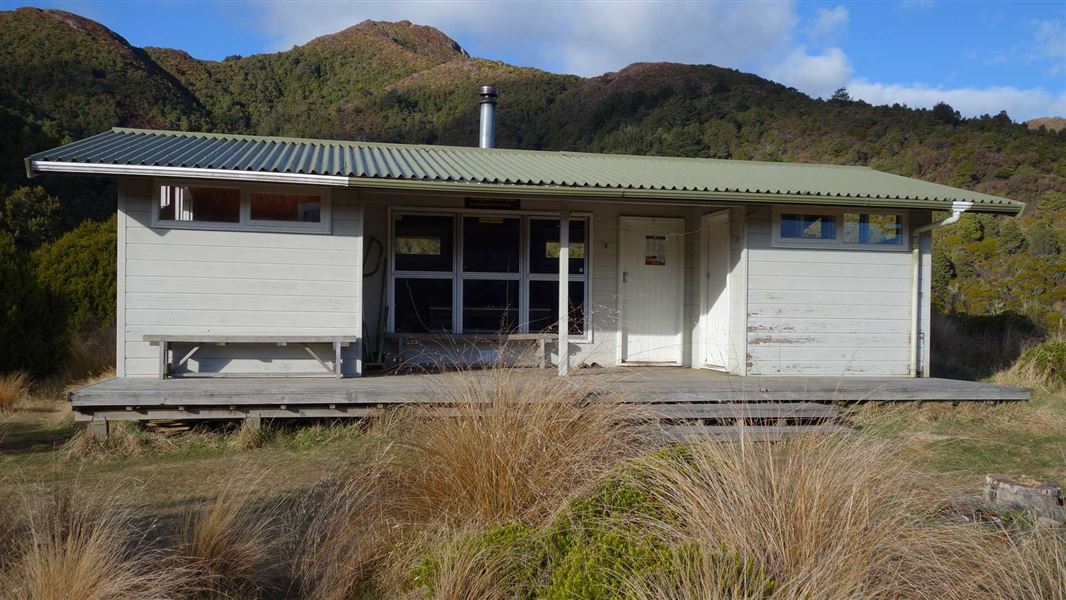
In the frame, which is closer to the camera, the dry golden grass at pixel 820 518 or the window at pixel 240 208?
the dry golden grass at pixel 820 518

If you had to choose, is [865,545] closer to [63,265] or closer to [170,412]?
[170,412]

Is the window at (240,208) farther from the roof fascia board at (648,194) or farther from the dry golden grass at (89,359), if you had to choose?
the dry golden grass at (89,359)

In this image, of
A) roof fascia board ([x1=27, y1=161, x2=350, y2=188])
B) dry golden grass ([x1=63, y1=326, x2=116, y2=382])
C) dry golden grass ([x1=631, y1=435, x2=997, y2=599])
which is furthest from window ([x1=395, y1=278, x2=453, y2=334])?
dry golden grass ([x1=631, y1=435, x2=997, y2=599])

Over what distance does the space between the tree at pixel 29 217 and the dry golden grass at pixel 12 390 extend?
1314 cm

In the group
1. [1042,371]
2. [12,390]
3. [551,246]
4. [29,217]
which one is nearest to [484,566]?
[551,246]

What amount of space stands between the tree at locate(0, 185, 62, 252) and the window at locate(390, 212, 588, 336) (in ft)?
54.4

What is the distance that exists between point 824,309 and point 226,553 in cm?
→ 757

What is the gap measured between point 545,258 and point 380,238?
213 cm

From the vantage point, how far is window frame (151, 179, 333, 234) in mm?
Answer: 8164

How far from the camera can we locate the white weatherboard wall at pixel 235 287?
8156 millimetres

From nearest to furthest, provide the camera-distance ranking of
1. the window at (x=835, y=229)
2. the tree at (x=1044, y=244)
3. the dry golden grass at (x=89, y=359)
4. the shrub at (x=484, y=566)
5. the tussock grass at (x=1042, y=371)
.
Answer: the shrub at (x=484, y=566) → the window at (x=835, y=229) → the tussock grass at (x=1042, y=371) → the dry golden grass at (x=89, y=359) → the tree at (x=1044, y=244)

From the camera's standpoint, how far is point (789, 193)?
29.2 ft

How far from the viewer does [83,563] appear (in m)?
3.21

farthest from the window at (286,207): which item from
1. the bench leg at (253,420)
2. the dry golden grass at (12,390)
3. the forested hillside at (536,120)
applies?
the forested hillside at (536,120)
